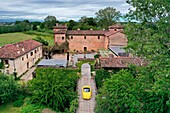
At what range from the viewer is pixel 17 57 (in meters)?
31.9

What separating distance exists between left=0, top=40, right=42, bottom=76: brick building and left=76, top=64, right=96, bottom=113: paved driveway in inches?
470

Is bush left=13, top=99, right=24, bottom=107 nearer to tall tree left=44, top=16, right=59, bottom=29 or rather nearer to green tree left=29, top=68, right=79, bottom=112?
green tree left=29, top=68, right=79, bottom=112

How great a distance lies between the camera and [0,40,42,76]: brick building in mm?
30984

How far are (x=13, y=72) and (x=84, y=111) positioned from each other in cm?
1739

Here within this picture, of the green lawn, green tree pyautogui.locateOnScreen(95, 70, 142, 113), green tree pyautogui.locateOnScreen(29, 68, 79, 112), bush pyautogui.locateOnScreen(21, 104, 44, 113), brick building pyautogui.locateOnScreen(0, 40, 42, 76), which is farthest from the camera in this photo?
brick building pyautogui.locateOnScreen(0, 40, 42, 76)

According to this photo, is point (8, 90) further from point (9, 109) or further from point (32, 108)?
point (32, 108)

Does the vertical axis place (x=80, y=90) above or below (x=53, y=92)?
below

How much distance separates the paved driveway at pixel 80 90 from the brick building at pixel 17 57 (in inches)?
470

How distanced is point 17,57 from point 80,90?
1417 cm

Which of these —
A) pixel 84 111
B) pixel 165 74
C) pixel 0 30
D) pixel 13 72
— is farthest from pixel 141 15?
pixel 0 30

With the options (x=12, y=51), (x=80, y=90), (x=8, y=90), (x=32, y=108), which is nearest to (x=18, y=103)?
(x=8, y=90)

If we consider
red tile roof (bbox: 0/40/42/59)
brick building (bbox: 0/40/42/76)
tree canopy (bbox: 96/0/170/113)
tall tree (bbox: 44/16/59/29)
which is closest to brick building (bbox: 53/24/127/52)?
brick building (bbox: 0/40/42/76)

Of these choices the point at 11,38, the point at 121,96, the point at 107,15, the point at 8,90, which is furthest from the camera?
the point at 107,15

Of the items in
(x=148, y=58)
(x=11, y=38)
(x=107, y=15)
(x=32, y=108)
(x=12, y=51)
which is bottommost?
(x=32, y=108)
